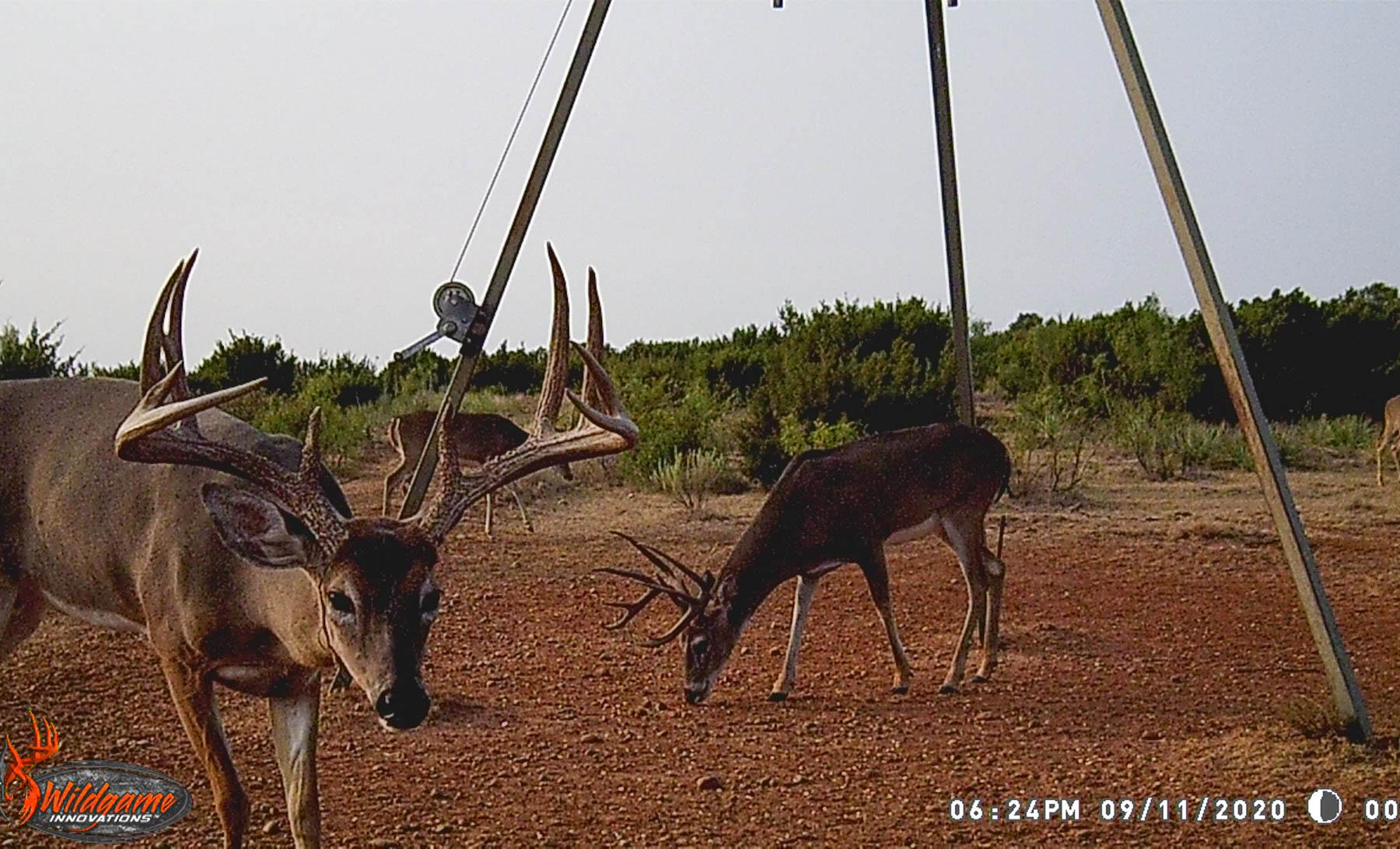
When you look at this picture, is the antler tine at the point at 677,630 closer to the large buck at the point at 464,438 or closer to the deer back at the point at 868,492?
the deer back at the point at 868,492

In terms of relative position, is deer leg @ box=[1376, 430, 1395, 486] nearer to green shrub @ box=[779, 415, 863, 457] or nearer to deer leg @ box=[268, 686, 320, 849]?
green shrub @ box=[779, 415, 863, 457]

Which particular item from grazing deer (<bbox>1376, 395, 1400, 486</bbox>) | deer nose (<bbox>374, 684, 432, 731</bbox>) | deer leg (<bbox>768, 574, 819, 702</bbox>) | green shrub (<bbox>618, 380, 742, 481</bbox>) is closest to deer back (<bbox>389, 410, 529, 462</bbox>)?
green shrub (<bbox>618, 380, 742, 481</bbox>)

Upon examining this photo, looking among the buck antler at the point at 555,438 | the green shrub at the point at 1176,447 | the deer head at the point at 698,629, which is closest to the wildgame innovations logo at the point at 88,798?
the buck antler at the point at 555,438

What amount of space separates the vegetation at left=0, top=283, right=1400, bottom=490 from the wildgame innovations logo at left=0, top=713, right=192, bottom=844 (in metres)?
8.93

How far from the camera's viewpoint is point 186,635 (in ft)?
15.6

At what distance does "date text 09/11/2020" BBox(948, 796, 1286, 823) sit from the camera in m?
5.38

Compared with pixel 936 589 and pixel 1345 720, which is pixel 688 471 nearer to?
pixel 936 589

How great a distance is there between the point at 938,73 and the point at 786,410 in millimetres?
8915

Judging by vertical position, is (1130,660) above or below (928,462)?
below

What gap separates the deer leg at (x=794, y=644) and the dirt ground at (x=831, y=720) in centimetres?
14

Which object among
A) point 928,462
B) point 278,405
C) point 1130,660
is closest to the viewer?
point 1130,660

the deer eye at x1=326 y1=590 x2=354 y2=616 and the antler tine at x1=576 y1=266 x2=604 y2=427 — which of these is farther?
the antler tine at x1=576 y1=266 x2=604 y2=427

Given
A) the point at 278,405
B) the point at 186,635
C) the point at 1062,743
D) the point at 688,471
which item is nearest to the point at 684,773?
the point at 1062,743

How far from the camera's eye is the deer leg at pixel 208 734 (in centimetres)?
478
